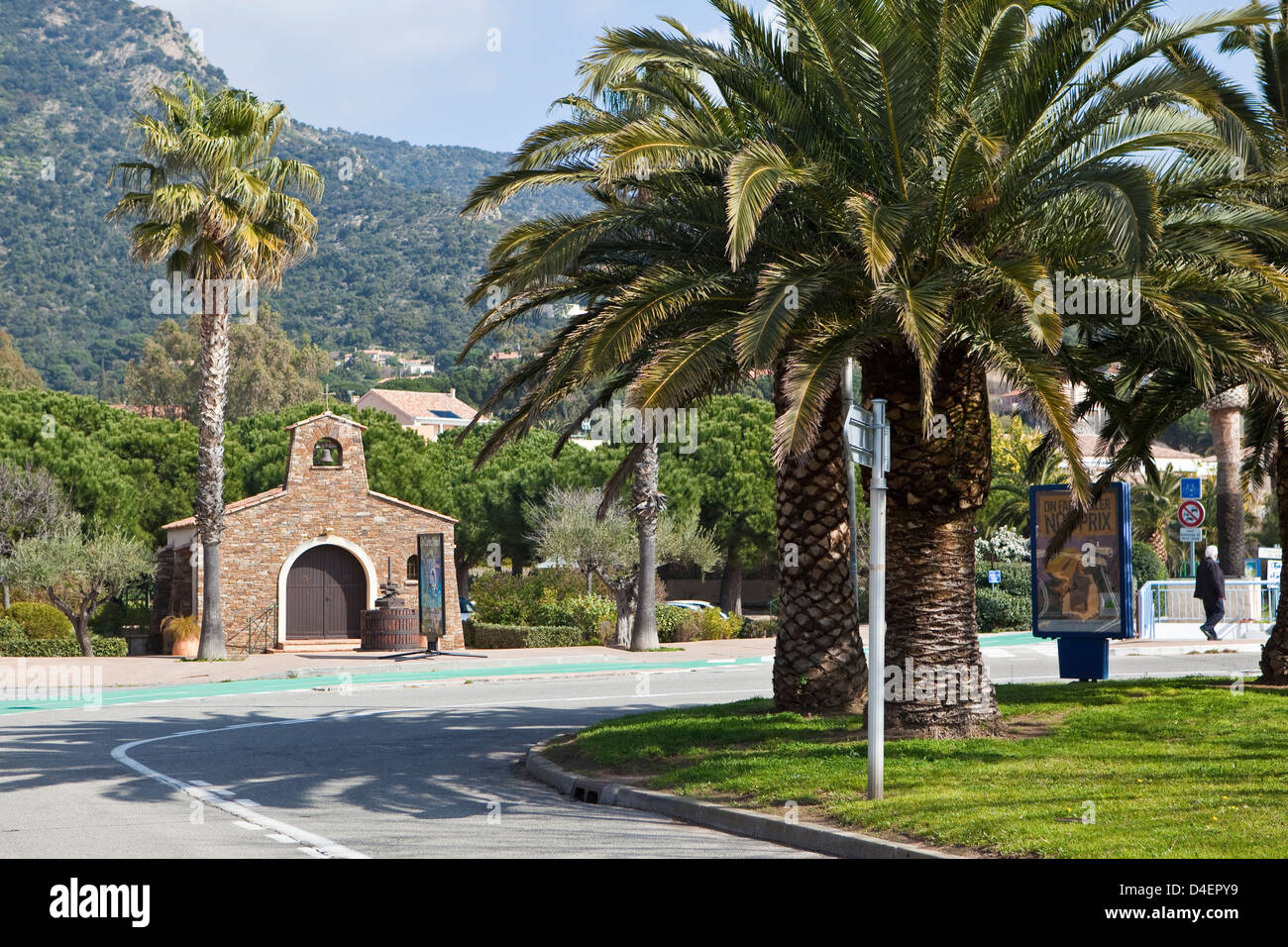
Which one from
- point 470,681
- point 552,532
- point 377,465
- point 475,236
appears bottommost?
point 470,681

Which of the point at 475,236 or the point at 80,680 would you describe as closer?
the point at 80,680

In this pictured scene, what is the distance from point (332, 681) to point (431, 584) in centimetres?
539

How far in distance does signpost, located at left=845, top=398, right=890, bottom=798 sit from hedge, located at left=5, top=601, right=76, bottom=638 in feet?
91.6

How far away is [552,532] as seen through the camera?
36.9m

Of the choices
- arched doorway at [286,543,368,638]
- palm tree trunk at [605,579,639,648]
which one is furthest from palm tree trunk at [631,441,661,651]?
arched doorway at [286,543,368,638]

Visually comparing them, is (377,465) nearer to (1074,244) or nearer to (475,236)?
(1074,244)

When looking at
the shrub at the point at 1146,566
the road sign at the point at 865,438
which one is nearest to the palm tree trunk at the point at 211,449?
the road sign at the point at 865,438

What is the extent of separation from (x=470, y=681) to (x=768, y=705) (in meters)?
11.6

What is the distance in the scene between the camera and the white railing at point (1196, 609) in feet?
97.8

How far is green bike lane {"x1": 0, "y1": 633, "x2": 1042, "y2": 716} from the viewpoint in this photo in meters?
21.6

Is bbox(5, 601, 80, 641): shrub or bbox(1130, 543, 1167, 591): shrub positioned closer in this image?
bbox(5, 601, 80, 641): shrub

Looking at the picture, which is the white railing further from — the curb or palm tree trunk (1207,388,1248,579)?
the curb

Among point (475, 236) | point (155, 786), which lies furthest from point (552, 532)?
point (475, 236)

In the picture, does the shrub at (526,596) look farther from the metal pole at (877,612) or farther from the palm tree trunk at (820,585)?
the metal pole at (877,612)
